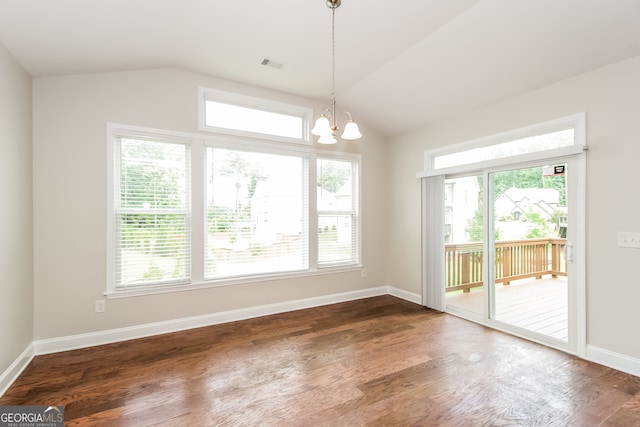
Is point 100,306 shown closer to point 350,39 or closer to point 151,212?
point 151,212

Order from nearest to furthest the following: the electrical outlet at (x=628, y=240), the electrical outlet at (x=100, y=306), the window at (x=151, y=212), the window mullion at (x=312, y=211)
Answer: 1. the electrical outlet at (x=628, y=240)
2. the electrical outlet at (x=100, y=306)
3. the window at (x=151, y=212)
4. the window mullion at (x=312, y=211)

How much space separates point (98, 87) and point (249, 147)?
171cm

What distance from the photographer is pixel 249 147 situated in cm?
394

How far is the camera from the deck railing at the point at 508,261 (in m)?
3.18

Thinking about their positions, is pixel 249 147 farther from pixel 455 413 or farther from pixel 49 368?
pixel 455 413

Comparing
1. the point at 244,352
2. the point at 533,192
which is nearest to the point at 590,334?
the point at 533,192

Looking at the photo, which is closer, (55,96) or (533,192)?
(55,96)

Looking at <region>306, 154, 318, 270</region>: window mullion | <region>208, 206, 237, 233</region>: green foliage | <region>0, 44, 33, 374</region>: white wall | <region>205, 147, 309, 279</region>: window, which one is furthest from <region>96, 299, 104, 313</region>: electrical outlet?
<region>306, 154, 318, 270</region>: window mullion

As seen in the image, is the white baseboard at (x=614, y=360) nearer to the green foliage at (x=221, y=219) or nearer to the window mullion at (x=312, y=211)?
the window mullion at (x=312, y=211)

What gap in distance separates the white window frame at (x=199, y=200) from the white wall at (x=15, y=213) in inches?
24.6

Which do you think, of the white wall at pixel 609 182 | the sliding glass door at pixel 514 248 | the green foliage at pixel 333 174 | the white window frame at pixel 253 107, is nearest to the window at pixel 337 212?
the green foliage at pixel 333 174

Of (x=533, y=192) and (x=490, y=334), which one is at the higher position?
(x=533, y=192)

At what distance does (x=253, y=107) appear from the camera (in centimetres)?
407

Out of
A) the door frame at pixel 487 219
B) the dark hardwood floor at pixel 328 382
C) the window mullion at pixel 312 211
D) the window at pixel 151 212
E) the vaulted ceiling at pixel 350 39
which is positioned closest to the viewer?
the dark hardwood floor at pixel 328 382
